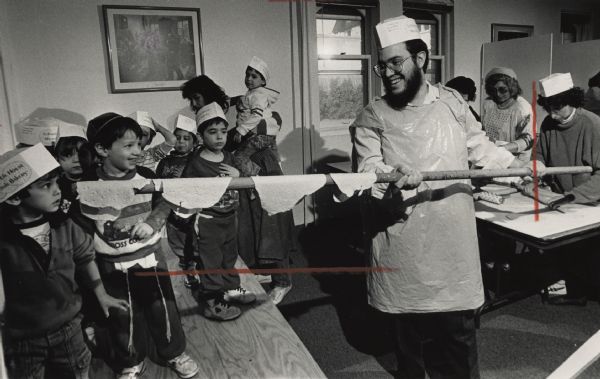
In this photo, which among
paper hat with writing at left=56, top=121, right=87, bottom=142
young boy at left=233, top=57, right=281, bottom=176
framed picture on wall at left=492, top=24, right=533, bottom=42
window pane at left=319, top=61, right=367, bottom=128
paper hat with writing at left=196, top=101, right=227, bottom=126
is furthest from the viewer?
framed picture on wall at left=492, top=24, right=533, bottom=42

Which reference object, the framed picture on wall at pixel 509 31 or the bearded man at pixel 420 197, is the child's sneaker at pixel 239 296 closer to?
the bearded man at pixel 420 197

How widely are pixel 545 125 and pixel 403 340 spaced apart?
165cm

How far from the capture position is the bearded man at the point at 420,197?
1464 millimetres

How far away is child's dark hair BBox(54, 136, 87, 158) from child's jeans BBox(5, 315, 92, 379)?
0.76m

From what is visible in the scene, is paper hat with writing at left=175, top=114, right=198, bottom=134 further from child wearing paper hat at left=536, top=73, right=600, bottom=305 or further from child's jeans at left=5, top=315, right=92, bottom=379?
child wearing paper hat at left=536, top=73, right=600, bottom=305

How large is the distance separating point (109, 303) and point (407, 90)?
1208 millimetres

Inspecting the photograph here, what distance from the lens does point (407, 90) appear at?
4.86 feet

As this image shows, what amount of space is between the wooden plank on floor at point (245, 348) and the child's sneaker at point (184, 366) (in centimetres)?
3

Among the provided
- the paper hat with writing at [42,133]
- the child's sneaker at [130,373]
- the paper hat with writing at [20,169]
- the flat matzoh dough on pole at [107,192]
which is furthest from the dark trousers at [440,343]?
the paper hat with writing at [42,133]

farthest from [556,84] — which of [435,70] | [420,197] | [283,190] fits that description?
[435,70]

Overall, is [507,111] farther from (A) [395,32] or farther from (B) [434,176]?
(B) [434,176]

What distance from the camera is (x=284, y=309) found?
2572mm

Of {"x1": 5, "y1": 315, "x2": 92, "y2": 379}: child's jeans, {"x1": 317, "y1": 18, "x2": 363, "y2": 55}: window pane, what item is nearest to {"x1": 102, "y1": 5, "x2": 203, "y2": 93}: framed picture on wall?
{"x1": 317, "y1": 18, "x2": 363, "y2": 55}: window pane

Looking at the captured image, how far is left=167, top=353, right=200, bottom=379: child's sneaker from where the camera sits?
1561 millimetres
